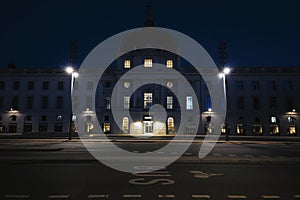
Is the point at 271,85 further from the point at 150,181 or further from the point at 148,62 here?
the point at 150,181

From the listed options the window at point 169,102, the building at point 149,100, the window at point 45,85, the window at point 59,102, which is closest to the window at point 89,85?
the building at point 149,100

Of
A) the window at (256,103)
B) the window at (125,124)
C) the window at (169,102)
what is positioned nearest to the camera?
the window at (125,124)

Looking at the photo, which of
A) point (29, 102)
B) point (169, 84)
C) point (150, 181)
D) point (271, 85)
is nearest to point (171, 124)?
point (169, 84)

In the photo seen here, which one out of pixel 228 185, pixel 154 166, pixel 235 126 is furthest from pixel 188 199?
pixel 235 126

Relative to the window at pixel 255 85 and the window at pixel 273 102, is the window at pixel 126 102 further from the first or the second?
the window at pixel 273 102

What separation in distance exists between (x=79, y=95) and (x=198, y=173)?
1900 inches

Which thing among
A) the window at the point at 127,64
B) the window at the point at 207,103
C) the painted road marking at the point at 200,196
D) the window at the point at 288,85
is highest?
the window at the point at 127,64

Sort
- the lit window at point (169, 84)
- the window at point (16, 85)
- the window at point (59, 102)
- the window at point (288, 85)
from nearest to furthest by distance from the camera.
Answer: the window at point (288, 85), the lit window at point (169, 84), the window at point (59, 102), the window at point (16, 85)

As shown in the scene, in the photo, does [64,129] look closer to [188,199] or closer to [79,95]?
[79,95]

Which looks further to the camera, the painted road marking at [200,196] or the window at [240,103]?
the window at [240,103]

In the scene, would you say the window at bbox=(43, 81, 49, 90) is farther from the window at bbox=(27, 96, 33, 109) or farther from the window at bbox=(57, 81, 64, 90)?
the window at bbox=(27, 96, 33, 109)

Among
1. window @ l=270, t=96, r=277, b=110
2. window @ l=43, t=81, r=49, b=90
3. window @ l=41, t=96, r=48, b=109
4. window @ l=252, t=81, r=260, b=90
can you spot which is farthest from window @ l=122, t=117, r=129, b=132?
window @ l=270, t=96, r=277, b=110

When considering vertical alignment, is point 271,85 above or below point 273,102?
above

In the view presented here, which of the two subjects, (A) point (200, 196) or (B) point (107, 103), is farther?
(B) point (107, 103)
